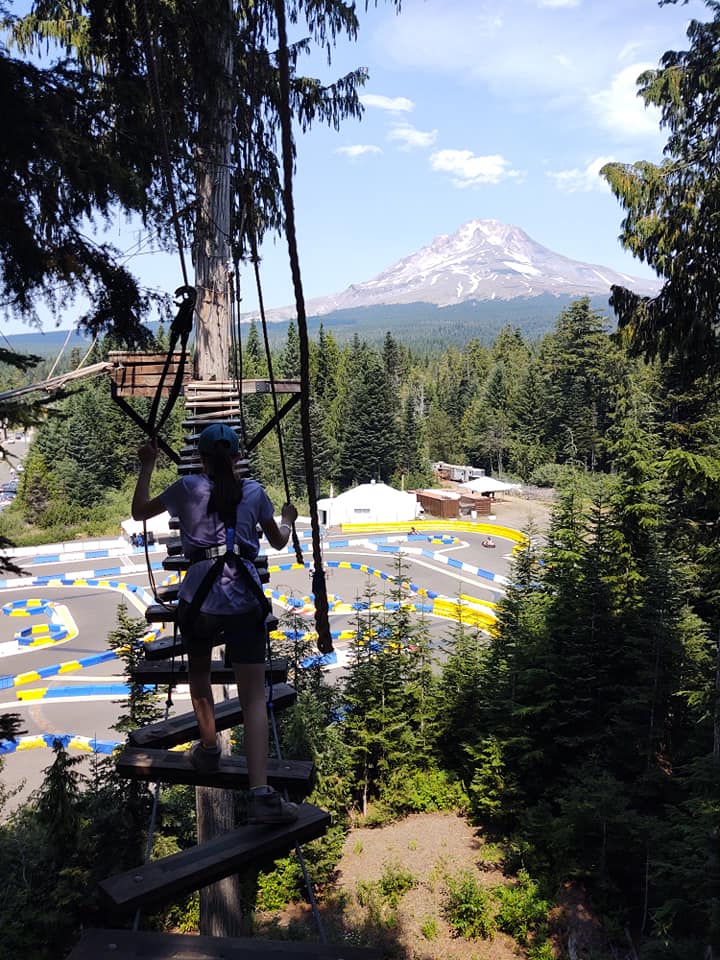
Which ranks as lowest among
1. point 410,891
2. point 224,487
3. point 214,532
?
point 410,891

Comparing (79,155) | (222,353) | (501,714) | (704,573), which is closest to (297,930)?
(501,714)

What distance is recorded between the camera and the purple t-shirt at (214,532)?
282 centimetres

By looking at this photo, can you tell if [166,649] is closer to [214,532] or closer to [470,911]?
[214,532]

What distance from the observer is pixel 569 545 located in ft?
52.0

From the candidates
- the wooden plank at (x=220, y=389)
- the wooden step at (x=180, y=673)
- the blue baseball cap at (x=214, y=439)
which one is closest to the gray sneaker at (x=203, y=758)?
the wooden step at (x=180, y=673)

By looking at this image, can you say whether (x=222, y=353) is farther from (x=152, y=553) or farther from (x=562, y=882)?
(x=152, y=553)

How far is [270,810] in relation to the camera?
8.80 feet

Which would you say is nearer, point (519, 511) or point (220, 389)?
point (220, 389)

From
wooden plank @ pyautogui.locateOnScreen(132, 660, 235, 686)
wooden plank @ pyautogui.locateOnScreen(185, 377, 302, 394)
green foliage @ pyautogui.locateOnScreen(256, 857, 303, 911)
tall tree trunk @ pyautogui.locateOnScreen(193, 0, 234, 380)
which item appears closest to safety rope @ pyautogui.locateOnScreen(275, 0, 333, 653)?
wooden plank @ pyautogui.locateOnScreen(132, 660, 235, 686)

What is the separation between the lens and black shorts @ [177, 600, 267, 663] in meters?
2.83

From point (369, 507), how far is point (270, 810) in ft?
131

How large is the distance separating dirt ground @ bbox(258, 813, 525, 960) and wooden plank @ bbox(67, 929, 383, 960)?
25.5 feet

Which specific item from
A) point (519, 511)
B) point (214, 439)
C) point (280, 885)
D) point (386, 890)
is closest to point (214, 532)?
point (214, 439)

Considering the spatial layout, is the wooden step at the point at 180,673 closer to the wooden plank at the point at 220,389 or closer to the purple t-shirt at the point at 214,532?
the purple t-shirt at the point at 214,532
